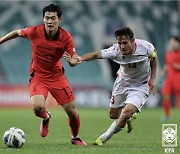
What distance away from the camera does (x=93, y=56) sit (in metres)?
9.70

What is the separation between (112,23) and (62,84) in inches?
910

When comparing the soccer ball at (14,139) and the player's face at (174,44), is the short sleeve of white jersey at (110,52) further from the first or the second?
the player's face at (174,44)

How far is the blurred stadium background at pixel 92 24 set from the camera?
3207cm

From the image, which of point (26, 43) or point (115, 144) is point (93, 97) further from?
point (115, 144)

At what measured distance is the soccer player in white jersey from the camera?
963cm

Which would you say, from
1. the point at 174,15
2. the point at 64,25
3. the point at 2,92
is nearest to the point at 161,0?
the point at 174,15

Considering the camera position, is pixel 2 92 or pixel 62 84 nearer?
pixel 62 84

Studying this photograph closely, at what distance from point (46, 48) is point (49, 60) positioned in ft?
0.71

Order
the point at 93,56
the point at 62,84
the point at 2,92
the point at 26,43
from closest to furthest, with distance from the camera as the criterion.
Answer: the point at 93,56, the point at 62,84, the point at 2,92, the point at 26,43

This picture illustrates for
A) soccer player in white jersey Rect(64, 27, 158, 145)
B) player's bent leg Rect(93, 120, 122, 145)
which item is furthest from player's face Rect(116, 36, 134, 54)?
player's bent leg Rect(93, 120, 122, 145)

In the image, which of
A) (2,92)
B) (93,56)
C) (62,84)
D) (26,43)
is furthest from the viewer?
(26,43)

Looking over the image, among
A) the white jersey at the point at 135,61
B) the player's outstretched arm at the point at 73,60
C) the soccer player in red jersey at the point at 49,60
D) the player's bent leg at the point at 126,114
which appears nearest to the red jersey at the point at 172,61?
the white jersey at the point at 135,61

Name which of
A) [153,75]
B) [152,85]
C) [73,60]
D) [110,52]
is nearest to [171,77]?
[153,75]

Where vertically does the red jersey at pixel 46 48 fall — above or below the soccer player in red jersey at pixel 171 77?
below
